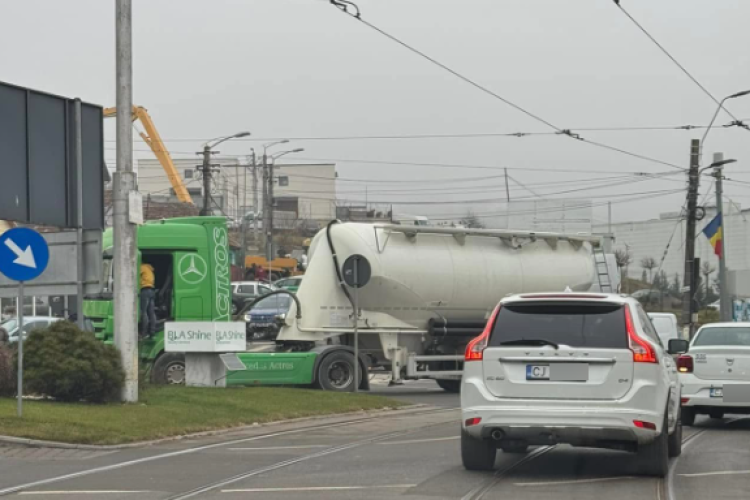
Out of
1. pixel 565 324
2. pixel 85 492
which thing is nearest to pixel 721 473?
pixel 565 324

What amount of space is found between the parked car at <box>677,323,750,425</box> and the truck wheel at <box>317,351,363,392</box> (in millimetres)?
7307

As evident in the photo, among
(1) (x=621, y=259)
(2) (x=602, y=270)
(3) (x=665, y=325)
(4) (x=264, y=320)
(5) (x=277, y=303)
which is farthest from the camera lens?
(1) (x=621, y=259)

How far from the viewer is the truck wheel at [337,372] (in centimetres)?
2192

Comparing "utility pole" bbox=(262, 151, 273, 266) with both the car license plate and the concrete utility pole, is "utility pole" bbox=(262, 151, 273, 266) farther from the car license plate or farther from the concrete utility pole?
the car license plate

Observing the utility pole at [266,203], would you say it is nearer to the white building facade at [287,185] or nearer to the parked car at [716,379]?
the white building facade at [287,185]

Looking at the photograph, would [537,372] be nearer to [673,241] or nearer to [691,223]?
[691,223]

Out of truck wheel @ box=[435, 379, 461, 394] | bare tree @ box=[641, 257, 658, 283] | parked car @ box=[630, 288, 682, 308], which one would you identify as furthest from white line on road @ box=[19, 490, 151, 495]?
bare tree @ box=[641, 257, 658, 283]

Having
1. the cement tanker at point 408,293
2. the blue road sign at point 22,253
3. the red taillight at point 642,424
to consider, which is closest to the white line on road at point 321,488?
the red taillight at point 642,424

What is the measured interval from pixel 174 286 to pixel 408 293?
4.88 meters

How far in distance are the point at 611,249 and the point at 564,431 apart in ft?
60.0

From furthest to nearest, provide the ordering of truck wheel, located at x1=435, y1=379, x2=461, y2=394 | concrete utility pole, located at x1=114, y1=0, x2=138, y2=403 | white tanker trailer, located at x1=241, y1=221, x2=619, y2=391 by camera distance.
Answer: truck wheel, located at x1=435, y1=379, x2=461, y2=394, white tanker trailer, located at x1=241, y1=221, x2=619, y2=391, concrete utility pole, located at x1=114, y1=0, x2=138, y2=403

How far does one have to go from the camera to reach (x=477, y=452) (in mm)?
11203

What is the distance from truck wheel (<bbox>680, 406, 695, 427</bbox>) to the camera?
17109mm

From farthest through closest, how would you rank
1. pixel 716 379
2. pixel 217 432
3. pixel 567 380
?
pixel 716 379, pixel 217 432, pixel 567 380
